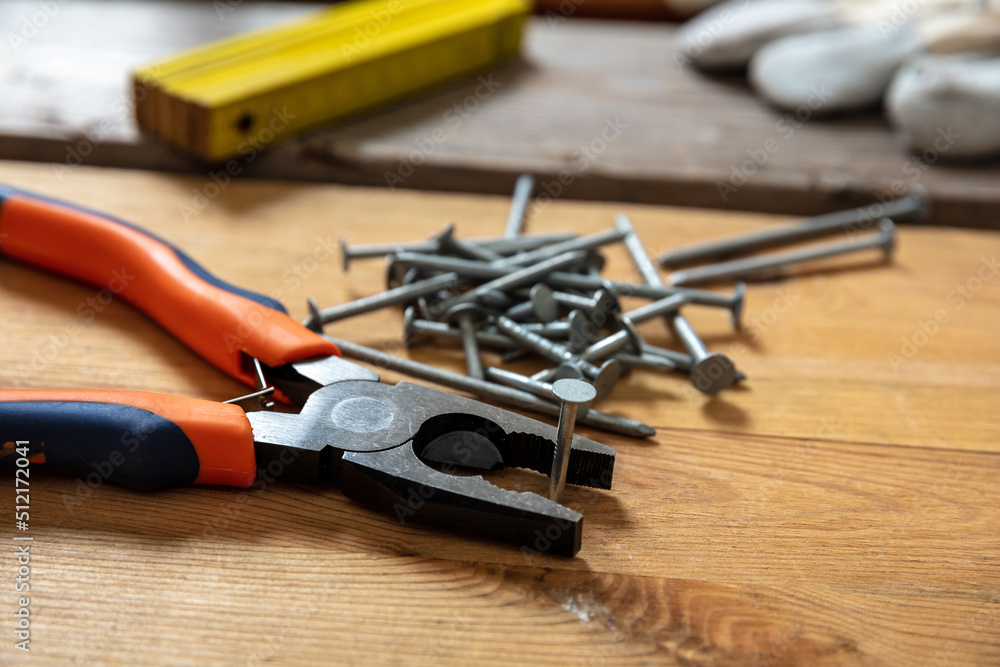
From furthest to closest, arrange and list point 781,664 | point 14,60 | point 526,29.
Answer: point 526,29 → point 14,60 → point 781,664

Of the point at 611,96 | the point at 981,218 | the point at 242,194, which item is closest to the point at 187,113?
the point at 242,194

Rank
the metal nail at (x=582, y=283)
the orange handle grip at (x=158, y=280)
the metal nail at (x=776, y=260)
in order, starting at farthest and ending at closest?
the metal nail at (x=776, y=260) < the metal nail at (x=582, y=283) < the orange handle grip at (x=158, y=280)

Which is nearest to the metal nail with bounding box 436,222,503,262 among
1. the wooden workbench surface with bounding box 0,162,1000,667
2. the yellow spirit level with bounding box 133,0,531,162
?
the wooden workbench surface with bounding box 0,162,1000,667

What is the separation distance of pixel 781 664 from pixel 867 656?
0.08 meters

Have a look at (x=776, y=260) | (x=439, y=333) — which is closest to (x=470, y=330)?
(x=439, y=333)

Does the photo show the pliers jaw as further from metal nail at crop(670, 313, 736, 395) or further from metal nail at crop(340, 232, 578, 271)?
metal nail at crop(340, 232, 578, 271)

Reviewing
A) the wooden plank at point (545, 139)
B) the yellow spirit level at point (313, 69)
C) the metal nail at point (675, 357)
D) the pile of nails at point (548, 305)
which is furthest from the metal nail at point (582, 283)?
the yellow spirit level at point (313, 69)

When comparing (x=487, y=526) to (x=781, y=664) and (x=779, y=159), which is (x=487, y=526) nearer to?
(x=781, y=664)

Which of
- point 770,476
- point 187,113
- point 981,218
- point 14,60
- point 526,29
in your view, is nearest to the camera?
point 770,476

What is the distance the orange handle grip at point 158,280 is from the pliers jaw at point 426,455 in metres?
0.11

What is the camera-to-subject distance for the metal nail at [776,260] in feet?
4.30

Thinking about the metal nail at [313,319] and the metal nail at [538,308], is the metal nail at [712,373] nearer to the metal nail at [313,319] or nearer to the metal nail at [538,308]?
the metal nail at [538,308]

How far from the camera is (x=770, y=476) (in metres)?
0.92

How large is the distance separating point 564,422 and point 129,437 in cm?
41
